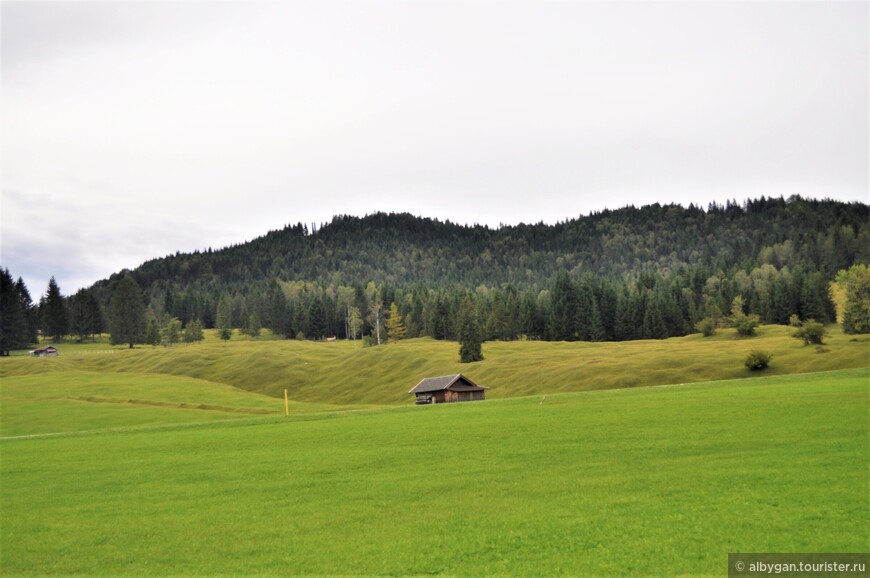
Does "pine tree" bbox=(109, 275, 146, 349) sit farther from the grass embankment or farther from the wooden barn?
the grass embankment

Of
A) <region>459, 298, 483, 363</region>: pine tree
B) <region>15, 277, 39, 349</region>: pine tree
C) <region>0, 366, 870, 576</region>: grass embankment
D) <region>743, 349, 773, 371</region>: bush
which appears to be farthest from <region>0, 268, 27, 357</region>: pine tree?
<region>743, 349, 773, 371</region>: bush

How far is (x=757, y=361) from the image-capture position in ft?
290

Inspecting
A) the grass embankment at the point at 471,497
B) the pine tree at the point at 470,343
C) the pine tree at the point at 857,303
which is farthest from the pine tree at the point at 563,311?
the grass embankment at the point at 471,497

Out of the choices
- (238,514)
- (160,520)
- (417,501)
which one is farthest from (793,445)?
(160,520)

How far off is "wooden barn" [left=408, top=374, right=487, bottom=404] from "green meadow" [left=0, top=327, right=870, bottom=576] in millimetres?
23435

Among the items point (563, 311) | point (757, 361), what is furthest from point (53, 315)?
point (757, 361)

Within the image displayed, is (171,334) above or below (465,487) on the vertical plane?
above

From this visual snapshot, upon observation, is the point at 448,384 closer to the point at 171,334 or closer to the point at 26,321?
the point at 171,334

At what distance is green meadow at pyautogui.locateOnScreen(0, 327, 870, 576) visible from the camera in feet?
68.6

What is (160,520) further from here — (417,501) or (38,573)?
(417,501)

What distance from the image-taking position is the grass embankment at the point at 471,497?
20719mm

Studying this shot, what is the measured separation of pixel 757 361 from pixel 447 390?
40011 millimetres

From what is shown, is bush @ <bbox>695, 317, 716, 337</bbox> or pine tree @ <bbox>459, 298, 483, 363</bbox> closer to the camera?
pine tree @ <bbox>459, 298, 483, 363</bbox>

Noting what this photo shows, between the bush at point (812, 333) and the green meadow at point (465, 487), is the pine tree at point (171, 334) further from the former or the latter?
the bush at point (812, 333)
